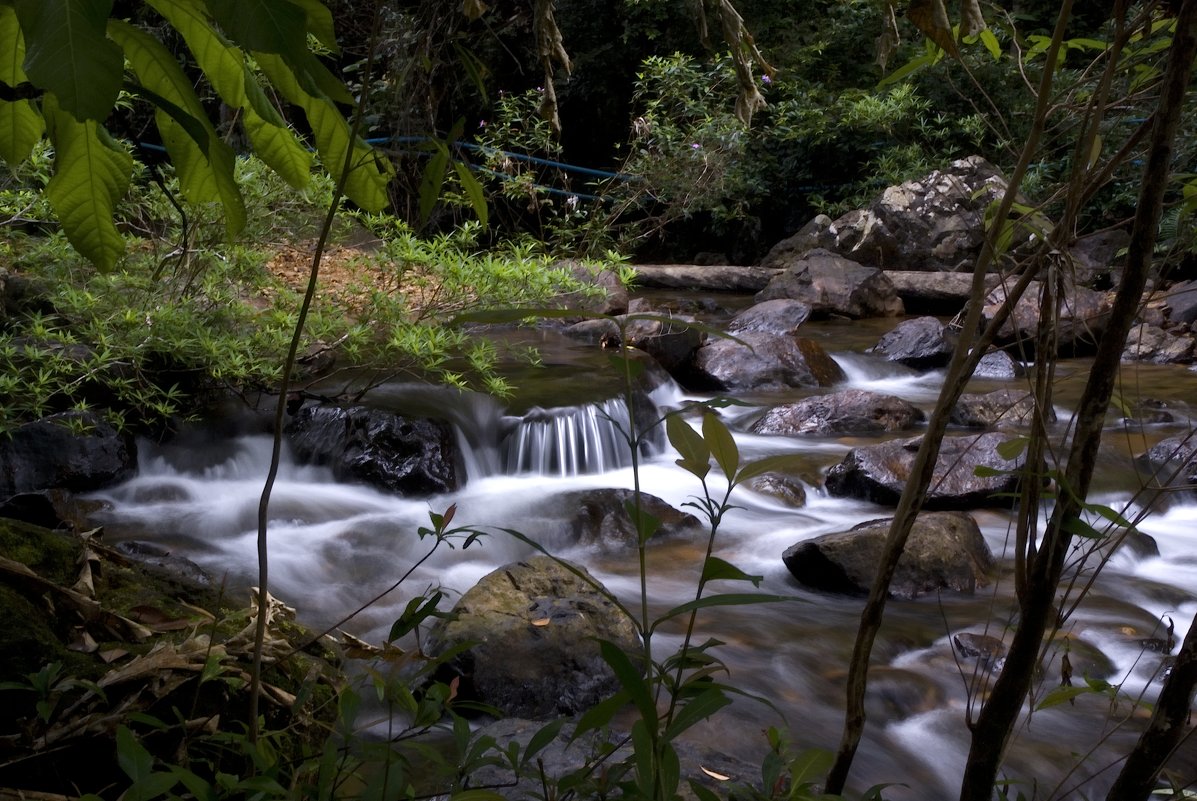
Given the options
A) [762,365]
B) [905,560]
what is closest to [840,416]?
[762,365]

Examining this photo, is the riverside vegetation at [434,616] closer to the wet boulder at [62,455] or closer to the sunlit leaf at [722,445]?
the sunlit leaf at [722,445]

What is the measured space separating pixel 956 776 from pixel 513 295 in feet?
11.3

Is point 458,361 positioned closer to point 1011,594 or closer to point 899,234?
point 1011,594

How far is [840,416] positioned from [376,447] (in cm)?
362

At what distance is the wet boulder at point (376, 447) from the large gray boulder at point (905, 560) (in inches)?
86.5

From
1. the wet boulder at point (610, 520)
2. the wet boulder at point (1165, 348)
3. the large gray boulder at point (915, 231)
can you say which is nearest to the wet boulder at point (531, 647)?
the wet boulder at point (610, 520)

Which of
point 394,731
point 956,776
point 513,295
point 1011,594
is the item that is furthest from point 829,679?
point 513,295

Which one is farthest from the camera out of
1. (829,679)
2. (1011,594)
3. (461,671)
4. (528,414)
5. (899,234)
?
(899,234)

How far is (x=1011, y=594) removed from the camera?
14.9 feet

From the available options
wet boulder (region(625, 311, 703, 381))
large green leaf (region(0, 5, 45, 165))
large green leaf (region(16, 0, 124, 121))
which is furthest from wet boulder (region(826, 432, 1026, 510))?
large green leaf (region(16, 0, 124, 121))

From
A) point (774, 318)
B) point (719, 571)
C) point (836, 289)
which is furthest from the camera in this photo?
point (836, 289)

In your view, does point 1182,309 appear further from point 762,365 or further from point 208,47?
point 208,47

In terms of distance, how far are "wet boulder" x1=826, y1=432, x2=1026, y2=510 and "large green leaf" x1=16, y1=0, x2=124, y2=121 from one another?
5200 mm

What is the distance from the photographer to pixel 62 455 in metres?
4.90
